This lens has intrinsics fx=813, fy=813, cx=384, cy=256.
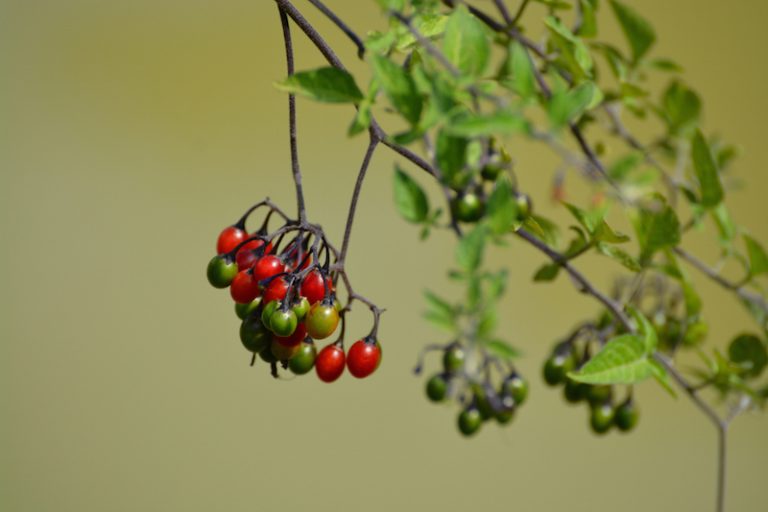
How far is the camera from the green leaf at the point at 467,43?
513 mm

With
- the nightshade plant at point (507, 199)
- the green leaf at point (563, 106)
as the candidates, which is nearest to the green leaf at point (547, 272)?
the nightshade plant at point (507, 199)

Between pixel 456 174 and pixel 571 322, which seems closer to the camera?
pixel 456 174

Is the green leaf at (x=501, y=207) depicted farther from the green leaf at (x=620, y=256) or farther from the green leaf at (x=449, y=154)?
the green leaf at (x=620, y=256)

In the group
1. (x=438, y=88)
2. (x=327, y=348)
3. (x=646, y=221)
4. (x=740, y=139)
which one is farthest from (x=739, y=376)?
(x=740, y=139)

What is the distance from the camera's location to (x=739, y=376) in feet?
3.41

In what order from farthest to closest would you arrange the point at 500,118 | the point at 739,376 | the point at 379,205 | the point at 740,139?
1. the point at 379,205
2. the point at 740,139
3. the point at 739,376
4. the point at 500,118

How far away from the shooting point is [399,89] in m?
0.50

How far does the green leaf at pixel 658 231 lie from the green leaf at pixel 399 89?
34cm

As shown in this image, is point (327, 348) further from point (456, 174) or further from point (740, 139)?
point (740, 139)

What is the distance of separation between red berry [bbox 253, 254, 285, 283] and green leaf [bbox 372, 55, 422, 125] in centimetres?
18

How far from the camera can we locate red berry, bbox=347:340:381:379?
2.22 ft

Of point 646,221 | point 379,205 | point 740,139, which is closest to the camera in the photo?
point 646,221

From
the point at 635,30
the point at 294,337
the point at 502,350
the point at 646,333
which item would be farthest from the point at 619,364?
the point at 635,30

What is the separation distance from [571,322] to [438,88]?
2952mm
